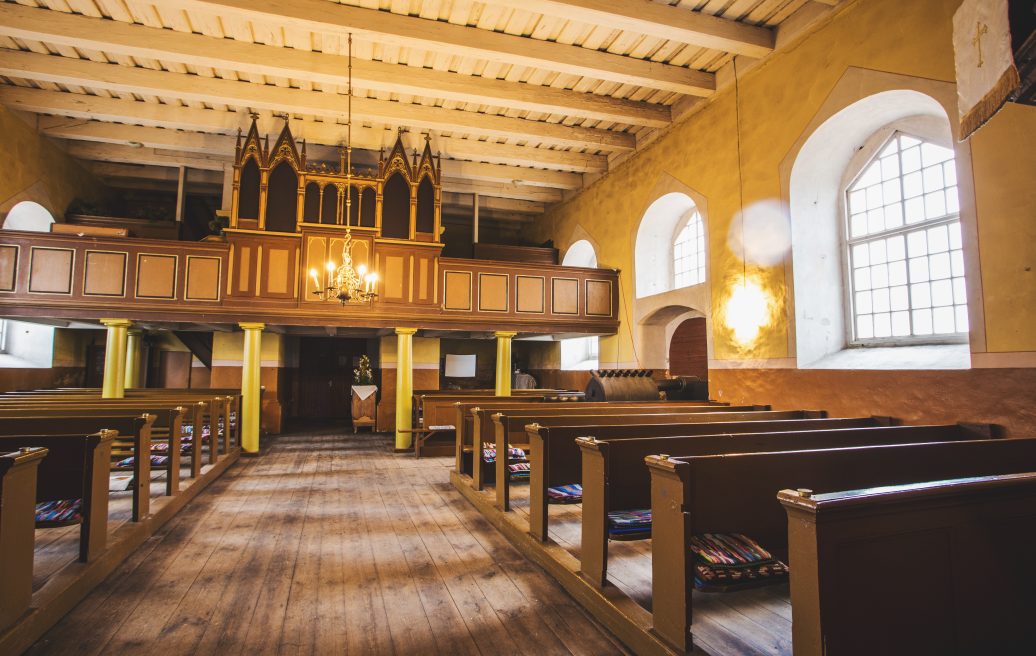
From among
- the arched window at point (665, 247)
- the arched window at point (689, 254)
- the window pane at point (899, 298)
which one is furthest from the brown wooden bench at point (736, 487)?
the arched window at point (665, 247)

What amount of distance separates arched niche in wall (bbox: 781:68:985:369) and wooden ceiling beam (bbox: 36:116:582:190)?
5.50 meters

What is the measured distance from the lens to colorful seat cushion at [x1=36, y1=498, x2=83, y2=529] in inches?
117

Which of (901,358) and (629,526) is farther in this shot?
(901,358)

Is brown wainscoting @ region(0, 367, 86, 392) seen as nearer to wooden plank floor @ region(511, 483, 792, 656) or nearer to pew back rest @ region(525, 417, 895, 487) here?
pew back rest @ region(525, 417, 895, 487)

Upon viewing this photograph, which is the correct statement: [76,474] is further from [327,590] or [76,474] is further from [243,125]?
[243,125]

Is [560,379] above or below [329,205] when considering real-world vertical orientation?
below

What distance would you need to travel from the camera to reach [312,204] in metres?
8.05

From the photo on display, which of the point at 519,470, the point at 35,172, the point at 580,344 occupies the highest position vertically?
the point at 35,172

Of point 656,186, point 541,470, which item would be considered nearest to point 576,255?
point 656,186

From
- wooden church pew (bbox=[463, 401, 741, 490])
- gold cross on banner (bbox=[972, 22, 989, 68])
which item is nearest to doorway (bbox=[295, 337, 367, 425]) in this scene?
wooden church pew (bbox=[463, 401, 741, 490])

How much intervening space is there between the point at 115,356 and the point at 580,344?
844 centimetres

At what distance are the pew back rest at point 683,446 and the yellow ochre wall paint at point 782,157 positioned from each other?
60.9 inches

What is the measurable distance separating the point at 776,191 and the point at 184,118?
8.48m

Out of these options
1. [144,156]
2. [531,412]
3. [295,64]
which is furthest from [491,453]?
[144,156]
